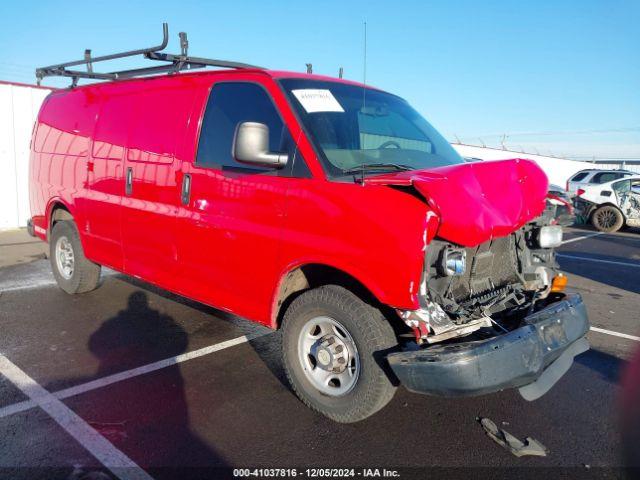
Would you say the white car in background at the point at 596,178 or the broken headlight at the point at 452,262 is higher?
the white car in background at the point at 596,178

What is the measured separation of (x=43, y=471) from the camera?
9.00 ft

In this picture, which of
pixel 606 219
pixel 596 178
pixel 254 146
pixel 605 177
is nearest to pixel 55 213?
pixel 254 146

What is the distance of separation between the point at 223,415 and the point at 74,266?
355cm

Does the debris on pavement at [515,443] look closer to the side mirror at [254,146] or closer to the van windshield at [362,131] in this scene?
the van windshield at [362,131]

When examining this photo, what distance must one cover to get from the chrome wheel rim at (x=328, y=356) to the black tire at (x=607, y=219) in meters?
14.0

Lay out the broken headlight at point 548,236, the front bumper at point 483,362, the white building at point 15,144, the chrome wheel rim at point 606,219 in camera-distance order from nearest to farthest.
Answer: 1. the front bumper at point 483,362
2. the broken headlight at point 548,236
3. the white building at point 15,144
4. the chrome wheel rim at point 606,219

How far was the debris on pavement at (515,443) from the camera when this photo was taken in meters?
3.00

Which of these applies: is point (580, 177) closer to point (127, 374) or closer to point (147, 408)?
point (127, 374)

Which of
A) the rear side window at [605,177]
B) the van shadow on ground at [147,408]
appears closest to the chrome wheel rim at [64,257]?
the van shadow on ground at [147,408]

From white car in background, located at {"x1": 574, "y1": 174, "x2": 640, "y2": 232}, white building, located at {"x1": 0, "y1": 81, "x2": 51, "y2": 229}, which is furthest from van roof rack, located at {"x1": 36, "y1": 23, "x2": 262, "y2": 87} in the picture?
white car in background, located at {"x1": 574, "y1": 174, "x2": 640, "y2": 232}

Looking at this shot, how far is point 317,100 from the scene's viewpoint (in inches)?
145

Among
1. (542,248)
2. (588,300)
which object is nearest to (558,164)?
(588,300)

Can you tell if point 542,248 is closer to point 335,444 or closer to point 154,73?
point 335,444

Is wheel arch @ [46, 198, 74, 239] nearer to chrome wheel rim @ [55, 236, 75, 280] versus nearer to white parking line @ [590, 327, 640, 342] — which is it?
chrome wheel rim @ [55, 236, 75, 280]
